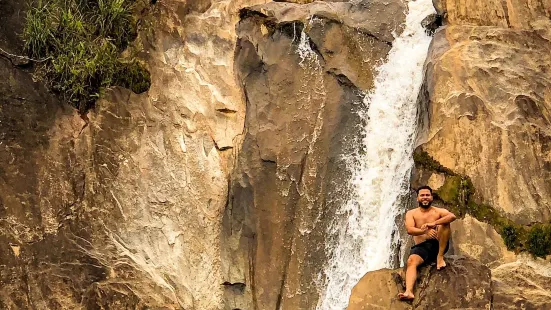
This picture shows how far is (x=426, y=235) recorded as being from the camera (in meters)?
8.75

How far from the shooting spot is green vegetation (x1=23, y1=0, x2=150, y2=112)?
13.6 metres

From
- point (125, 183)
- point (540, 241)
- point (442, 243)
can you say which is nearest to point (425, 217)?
point (442, 243)

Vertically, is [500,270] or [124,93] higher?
[124,93]

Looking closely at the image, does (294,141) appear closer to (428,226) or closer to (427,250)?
(428,226)

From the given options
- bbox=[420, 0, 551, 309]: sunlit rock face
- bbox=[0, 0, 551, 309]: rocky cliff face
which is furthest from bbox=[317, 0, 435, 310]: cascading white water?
bbox=[420, 0, 551, 309]: sunlit rock face

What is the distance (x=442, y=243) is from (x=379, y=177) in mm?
4576

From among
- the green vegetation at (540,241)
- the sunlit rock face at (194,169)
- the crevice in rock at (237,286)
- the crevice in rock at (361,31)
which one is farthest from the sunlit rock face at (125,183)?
the green vegetation at (540,241)

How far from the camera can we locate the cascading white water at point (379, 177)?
12.7m

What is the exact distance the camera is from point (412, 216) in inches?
352

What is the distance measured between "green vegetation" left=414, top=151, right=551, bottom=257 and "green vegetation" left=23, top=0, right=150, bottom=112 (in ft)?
20.8

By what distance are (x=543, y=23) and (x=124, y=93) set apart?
8240mm

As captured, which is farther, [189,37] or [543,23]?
[189,37]

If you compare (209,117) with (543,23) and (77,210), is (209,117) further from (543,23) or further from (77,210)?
(543,23)

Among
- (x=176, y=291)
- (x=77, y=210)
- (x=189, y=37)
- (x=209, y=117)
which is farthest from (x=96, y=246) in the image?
(x=189, y=37)
